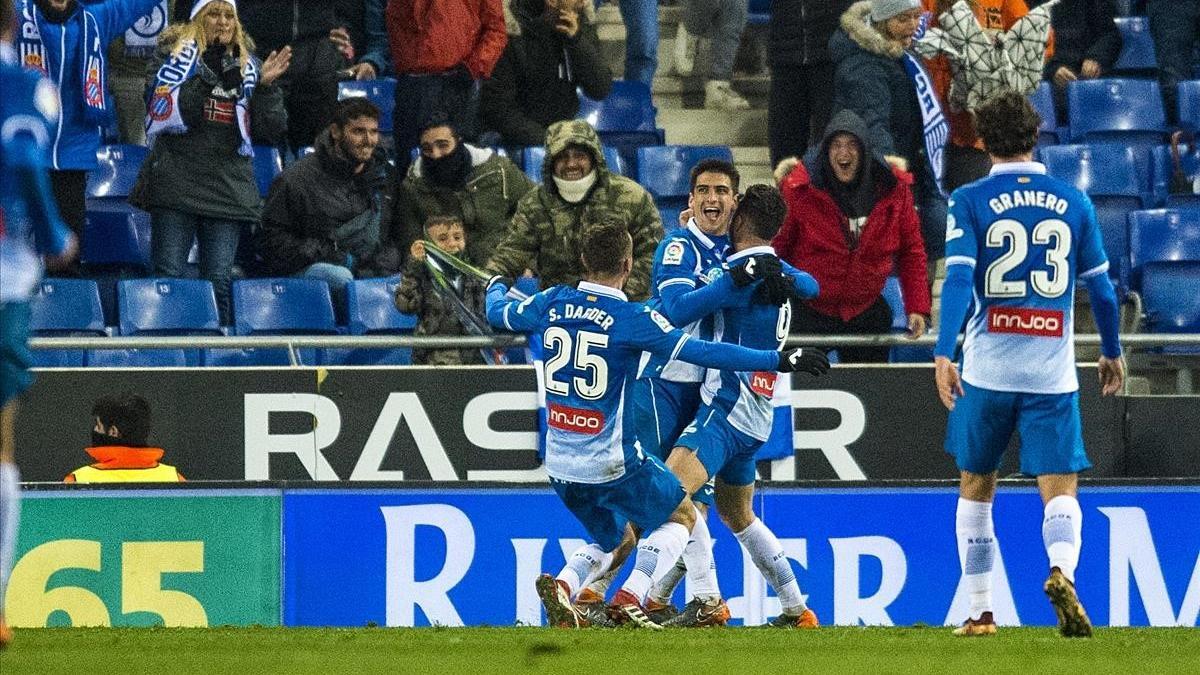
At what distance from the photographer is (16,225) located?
6.03m

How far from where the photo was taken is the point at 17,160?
5.80m

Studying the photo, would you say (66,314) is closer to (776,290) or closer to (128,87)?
(128,87)

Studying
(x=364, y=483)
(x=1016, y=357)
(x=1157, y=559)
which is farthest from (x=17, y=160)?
(x=1157, y=559)

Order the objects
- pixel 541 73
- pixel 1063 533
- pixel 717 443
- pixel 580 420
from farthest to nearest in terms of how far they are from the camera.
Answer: pixel 541 73 < pixel 717 443 < pixel 580 420 < pixel 1063 533

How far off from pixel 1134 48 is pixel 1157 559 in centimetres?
674

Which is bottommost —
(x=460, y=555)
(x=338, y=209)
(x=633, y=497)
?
(x=460, y=555)

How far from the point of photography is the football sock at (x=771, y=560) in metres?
9.23

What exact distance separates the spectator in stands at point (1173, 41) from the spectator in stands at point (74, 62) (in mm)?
6971

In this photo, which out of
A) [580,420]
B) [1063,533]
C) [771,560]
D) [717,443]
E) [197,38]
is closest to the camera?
[1063,533]

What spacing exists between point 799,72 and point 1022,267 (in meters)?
5.74

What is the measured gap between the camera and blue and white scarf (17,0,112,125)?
11.8 meters

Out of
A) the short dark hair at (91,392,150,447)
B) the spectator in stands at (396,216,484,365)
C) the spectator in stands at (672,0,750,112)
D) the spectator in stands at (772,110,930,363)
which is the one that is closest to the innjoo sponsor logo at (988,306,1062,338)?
the spectator in stands at (772,110,930,363)

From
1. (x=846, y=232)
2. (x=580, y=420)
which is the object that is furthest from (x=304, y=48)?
(x=580, y=420)

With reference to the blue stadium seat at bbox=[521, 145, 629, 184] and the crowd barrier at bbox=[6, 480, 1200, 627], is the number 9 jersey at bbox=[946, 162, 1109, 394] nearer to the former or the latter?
the crowd barrier at bbox=[6, 480, 1200, 627]
